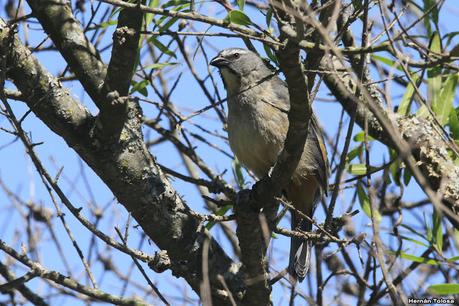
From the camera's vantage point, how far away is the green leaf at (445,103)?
17.9ft

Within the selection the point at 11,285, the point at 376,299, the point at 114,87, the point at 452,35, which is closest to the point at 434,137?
the point at 452,35

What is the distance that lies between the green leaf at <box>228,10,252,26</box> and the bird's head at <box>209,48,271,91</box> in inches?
79.3

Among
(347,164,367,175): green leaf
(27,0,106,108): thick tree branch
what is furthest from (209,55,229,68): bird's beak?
(27,0,106,108): thick tree branch

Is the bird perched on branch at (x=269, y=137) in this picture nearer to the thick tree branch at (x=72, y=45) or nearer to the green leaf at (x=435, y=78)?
the green leaf at (x=435, y=78)

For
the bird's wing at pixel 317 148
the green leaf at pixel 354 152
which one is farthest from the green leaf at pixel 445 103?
the bird's wing at pixel 317 148

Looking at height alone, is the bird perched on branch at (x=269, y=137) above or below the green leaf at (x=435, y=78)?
below

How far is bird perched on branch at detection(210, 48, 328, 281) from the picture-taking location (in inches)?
215

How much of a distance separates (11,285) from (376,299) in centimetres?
234

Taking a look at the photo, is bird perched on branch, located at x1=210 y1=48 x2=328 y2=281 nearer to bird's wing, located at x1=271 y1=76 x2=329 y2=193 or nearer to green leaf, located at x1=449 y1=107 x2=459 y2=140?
bird's wing, located at x1=271 y1=76 x2=329 y2=193

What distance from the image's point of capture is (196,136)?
254 inches

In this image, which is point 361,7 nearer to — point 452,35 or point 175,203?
point 175,203

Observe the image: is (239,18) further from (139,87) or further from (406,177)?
(406,177)

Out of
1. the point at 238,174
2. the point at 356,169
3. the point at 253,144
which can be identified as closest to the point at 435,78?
the point at 356,169

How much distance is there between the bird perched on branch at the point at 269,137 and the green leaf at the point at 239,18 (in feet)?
3.94
